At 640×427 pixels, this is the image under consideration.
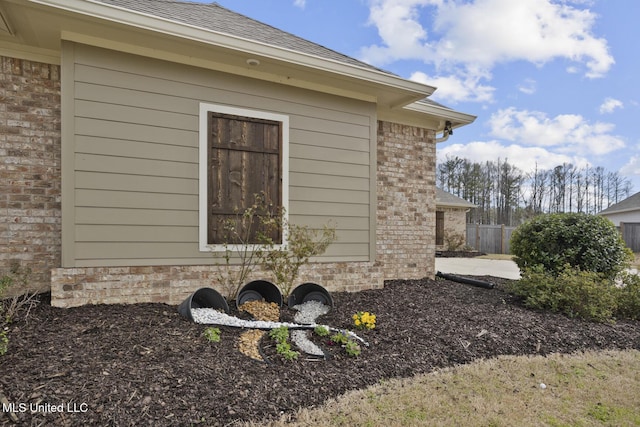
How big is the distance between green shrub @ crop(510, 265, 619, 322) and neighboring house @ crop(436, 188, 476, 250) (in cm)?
1105

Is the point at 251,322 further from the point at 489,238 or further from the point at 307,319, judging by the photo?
the point at 489,238

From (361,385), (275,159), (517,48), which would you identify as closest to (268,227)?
(275,159)

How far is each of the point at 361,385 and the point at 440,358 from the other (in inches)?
38.5

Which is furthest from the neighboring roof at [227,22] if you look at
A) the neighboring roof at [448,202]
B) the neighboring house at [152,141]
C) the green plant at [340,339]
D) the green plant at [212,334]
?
the neighboring roof at [448,202]

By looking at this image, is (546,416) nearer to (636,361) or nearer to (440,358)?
(440,358)

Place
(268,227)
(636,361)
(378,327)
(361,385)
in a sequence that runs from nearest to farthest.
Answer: (361,385) < (636,361) < (378,327) < (268,227)

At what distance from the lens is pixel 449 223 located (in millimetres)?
16875

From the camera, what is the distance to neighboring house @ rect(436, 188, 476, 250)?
16609mm

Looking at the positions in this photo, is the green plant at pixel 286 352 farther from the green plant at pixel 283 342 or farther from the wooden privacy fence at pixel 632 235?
the wooden privacy fence at pixel 632 235

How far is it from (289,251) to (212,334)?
73.0 inches

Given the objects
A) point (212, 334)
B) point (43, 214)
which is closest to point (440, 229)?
point (212, 334)

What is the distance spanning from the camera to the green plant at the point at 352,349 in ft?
11.0

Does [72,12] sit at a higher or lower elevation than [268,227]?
higher

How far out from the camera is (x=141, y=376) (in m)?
2.62
